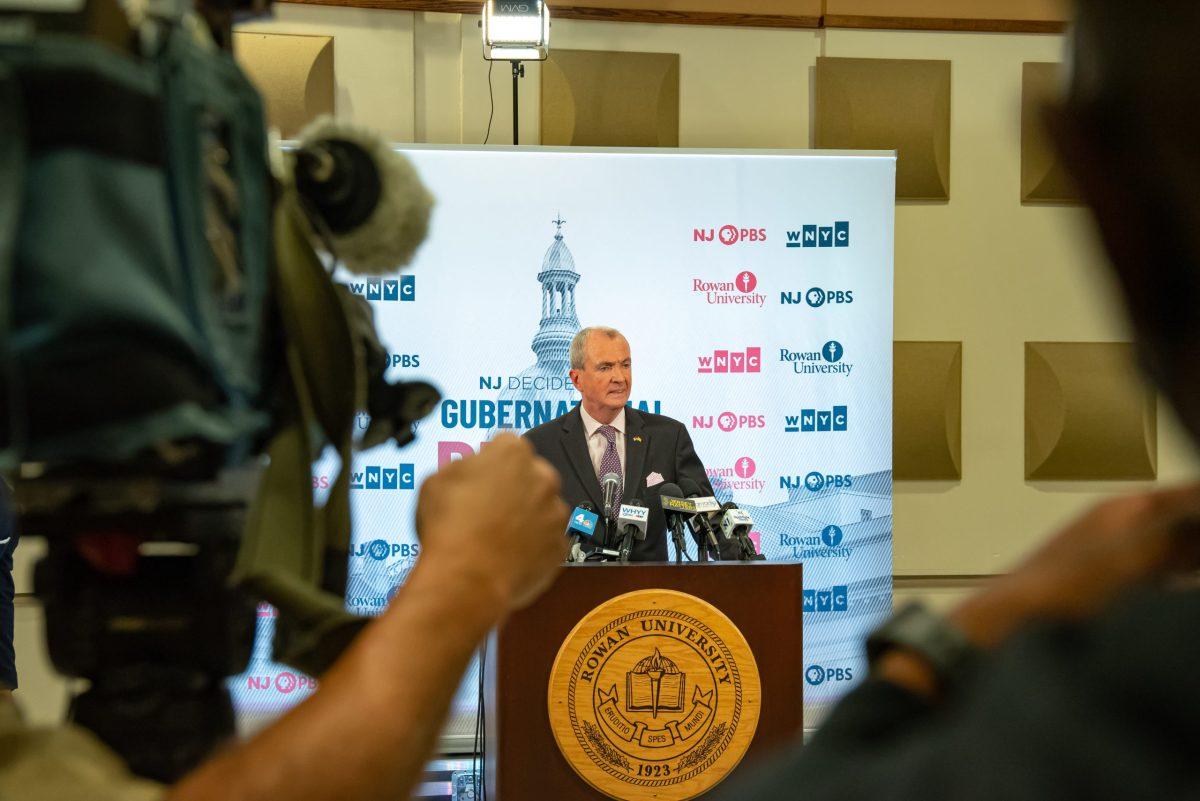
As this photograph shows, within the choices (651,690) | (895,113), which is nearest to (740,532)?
(651,690)

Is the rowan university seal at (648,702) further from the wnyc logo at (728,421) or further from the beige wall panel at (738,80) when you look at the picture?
the beige wall panel at (738,80)

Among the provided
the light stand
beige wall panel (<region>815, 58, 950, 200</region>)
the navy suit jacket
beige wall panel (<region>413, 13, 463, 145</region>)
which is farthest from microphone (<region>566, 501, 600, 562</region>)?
beige wall panel (<region>815, 58, 950, 200</region>)

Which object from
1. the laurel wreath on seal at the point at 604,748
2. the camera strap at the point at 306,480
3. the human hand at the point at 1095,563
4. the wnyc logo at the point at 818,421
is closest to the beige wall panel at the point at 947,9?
the wnyc logo at the point at 818,421

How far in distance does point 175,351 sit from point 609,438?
12.8 ft

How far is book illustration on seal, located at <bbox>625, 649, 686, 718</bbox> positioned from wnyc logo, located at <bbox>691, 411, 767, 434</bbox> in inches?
78.5

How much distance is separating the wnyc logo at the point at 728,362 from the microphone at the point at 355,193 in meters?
3.66

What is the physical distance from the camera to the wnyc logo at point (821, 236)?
4.55m

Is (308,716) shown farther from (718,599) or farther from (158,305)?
(718,599)

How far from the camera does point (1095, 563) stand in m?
0.35

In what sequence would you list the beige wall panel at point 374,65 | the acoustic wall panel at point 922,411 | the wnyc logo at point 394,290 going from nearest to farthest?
1. the wnyc logo at point 394,290
2. the beige wall panel at point 374,65
3. the acoustic wall panel at point 922,411

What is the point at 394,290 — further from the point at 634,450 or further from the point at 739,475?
the point at 739,475

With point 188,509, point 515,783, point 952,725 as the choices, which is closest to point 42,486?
point 188,509

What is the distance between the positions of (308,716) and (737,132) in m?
4.80

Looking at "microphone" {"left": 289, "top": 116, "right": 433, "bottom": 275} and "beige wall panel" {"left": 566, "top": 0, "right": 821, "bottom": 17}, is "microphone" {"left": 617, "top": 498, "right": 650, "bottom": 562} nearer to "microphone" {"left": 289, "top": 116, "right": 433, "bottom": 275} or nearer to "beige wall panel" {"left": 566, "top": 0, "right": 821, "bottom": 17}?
"microphone" {"left": 289, "top": 116, "right": 433, "bottom": 275}
